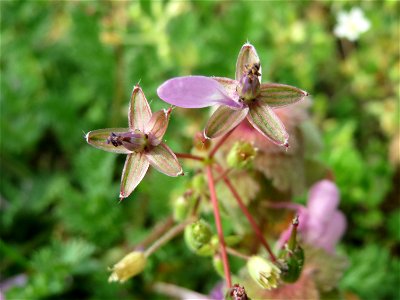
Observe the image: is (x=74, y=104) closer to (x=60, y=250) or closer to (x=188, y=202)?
(x=60, y=250)

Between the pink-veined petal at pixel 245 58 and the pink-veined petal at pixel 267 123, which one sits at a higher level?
the pink-veined petal at pixel 245 58

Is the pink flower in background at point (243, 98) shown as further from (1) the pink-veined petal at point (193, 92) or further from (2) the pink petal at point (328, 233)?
(2) the pink petal at point (328, 233)

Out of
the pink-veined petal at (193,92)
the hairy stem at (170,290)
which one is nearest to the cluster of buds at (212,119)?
the pink-veined petal at (193,92)

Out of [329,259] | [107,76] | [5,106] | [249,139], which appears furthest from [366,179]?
[5,106]

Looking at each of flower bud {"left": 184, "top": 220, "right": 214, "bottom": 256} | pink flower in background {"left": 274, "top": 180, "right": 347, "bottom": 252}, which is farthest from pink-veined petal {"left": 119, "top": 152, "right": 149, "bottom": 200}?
pink flower in background {"left": 274, "top": 180, "right": 347, "bottom": 252}

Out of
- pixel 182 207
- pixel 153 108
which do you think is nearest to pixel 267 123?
pixel 182 207

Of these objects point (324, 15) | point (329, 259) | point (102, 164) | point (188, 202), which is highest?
point (324, 15)

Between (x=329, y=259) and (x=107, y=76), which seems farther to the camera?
(x=107, y=76)

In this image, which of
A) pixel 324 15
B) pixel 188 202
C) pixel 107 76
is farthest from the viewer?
pixel 324 15
